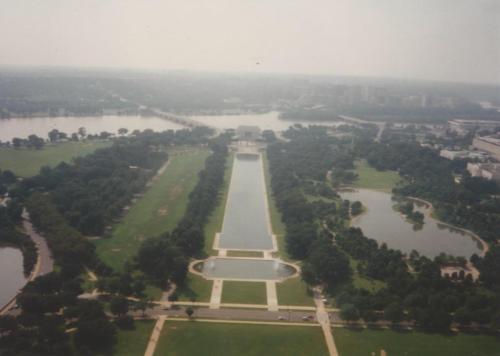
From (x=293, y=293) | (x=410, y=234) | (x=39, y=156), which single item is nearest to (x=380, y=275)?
(x=293, y=293)

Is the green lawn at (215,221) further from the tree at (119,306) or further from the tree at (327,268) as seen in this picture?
the tree at (119,306)

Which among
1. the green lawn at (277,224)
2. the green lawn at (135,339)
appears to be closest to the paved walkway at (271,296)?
the green lawn at (277,224)

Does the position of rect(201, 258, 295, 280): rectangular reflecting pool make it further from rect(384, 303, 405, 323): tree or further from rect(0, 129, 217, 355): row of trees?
rect(384, 303, 405, 323): tree

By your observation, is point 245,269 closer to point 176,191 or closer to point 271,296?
point 271,296

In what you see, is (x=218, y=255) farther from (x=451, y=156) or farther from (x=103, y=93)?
(x=103, y=93)

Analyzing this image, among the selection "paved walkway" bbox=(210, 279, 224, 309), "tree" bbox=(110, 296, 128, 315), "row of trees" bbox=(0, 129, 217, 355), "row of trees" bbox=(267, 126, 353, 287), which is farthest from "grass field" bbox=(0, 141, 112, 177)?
"tree" bbox=(110, 296, 128, 315)
